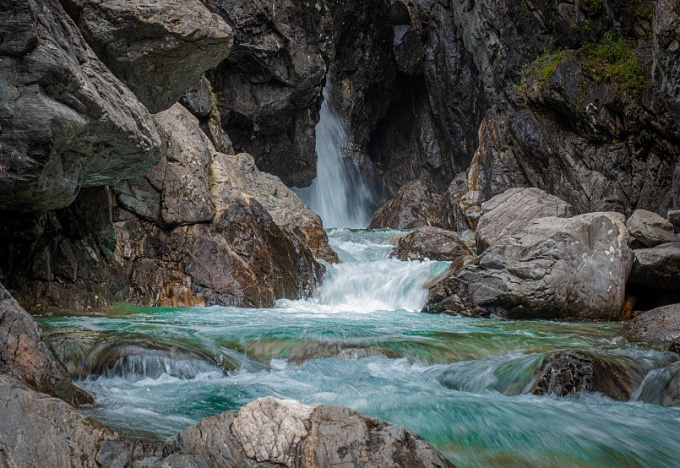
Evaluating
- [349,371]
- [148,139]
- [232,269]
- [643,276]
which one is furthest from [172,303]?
[643,276]

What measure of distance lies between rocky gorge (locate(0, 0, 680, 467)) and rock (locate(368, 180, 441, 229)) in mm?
153

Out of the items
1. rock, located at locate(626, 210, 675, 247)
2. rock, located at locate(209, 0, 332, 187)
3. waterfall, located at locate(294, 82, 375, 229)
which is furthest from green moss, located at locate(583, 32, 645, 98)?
waterfall, located at locate(294, 82, 375, 229)

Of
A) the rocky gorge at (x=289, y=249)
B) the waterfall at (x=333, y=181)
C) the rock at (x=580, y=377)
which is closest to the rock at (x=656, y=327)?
the rocky gorge at (x=289, y=249)

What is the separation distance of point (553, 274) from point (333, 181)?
1911 cm

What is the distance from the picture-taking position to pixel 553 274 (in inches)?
382

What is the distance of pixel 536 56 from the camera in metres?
19.2

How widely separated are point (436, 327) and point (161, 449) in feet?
20.0

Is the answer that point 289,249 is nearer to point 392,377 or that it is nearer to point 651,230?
point 392,377

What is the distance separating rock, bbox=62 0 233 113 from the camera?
782 centimetres

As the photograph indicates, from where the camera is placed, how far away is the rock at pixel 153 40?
7824 millimetres

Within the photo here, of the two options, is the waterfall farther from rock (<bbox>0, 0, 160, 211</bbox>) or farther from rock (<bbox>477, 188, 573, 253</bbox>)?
rock (<bbox>0, 0, 160, 211</bbox>)

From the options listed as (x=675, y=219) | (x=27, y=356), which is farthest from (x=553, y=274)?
(x=27, y=356)

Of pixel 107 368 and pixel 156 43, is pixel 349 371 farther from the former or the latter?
pixel 156 43

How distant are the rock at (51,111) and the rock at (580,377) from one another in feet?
17.6
